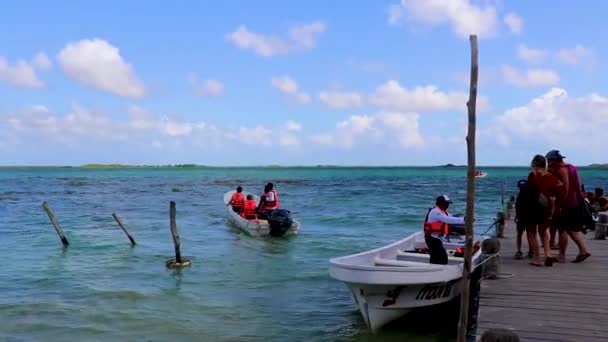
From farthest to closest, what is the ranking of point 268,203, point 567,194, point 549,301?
point 268,203, point 567,194, point 549,301

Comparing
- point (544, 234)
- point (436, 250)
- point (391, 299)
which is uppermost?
point (544, 234)

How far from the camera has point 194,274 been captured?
14.8 m

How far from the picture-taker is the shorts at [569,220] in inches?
375

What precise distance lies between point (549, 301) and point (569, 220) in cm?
234

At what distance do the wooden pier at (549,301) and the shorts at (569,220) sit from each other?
72cm

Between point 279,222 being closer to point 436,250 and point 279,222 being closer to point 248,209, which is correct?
point 248,209

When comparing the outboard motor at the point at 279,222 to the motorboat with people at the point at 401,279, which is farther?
the outboard motor at the point at 279,222

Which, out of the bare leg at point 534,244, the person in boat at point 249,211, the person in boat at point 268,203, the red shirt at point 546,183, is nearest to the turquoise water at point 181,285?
the person in boat at point 249,211

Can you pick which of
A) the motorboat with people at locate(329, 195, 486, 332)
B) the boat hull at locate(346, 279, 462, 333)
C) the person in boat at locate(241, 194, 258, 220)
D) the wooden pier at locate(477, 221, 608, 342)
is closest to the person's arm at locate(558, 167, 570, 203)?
the wooden pier at locate(477, 221, 608, 342)

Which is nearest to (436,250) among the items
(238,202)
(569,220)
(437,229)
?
(437,229)

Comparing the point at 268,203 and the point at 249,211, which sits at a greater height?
the point at 268,203

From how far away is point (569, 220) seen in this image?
9.59 meters

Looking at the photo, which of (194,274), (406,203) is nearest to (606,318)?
(194,274)

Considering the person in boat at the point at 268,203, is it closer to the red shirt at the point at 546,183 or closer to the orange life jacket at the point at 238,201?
the orange life jacket at the point at 238,201
